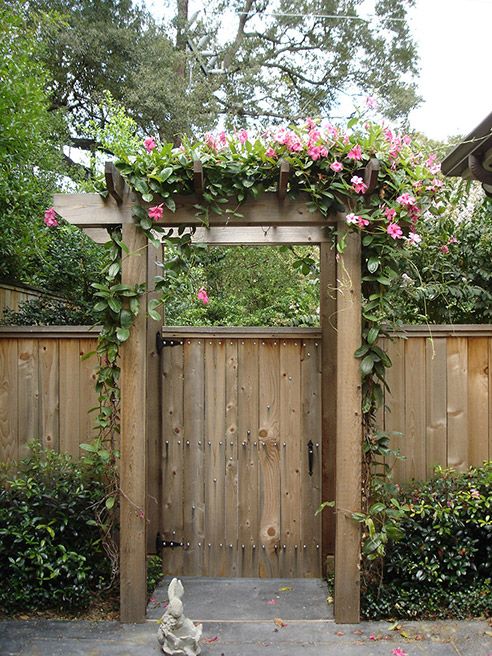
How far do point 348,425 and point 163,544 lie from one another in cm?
154

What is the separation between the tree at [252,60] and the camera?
35.2 ft

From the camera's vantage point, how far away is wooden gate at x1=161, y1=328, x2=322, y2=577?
3.89 m

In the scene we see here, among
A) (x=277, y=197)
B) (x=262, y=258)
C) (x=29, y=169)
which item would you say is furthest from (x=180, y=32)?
(x=277, y=197)

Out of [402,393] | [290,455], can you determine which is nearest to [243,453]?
→ [290,455]

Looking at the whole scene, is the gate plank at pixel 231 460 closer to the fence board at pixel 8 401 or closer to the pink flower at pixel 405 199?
the fence board at pixel 8 401

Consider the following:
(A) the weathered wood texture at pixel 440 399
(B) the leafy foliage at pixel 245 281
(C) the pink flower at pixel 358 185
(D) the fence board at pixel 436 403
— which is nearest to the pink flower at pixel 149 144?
(C) the pink flower at pixel 358 185

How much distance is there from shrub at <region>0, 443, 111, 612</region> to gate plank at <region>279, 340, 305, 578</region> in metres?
1.12

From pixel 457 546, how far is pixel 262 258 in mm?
5379

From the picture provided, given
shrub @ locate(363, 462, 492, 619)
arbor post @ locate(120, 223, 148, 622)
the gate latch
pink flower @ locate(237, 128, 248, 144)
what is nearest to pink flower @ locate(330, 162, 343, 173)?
pink flower @ locate(237, 128, 248, 144)

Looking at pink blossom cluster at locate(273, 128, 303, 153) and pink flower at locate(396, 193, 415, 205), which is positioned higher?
pink blossom cluster at locate(273, 128, 303, 153)

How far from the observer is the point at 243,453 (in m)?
3.92

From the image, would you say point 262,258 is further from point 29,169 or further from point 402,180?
point 402,180

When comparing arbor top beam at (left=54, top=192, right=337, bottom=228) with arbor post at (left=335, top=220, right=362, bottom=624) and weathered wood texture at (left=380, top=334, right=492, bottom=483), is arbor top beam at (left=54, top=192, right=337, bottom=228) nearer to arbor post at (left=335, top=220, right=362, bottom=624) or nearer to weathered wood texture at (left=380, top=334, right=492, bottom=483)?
arbor post at (left=335, top=220, right=362, bottom=624)

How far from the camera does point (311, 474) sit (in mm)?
3891
